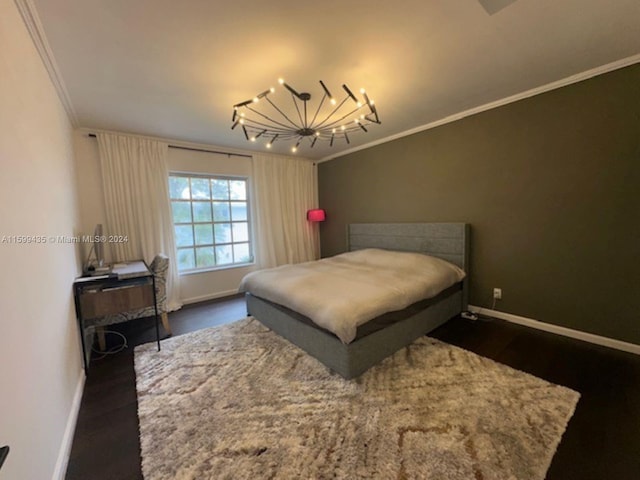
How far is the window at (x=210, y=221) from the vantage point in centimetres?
418

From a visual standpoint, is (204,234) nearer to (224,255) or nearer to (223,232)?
(223,232)

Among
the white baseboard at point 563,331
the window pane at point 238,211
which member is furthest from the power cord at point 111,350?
the white baseboard at point 563,331

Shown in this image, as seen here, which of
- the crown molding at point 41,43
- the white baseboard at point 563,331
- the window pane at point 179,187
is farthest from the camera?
the window pane at point 179,187

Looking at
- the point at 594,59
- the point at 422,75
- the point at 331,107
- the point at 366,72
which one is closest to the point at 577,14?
the point at 594,59

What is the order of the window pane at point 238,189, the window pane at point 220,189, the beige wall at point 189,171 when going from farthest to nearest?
the window pane at point 238,189 < the window pane at point 220,189 < the beige wall at point 189,171

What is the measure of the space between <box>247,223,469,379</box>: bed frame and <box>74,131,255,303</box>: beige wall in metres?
1.43

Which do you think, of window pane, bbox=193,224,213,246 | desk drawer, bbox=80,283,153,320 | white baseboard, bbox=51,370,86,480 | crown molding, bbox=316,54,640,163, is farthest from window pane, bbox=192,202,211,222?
crown molding, bbox=316,54,640,163

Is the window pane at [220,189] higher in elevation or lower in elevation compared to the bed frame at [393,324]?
higher

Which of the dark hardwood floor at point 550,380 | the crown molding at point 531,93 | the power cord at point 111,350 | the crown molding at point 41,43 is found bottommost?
the dark hardwood floor at point 550,380

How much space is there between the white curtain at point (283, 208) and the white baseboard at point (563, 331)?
3.11 metres

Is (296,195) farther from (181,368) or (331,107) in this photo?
(181,368)

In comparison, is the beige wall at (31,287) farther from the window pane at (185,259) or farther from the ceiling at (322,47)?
the window pane at (185,259)

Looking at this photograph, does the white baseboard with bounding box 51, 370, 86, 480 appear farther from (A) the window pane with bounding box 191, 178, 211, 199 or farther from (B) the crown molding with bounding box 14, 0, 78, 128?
(A) the window pane with bounding box 191, 178, 211, 199

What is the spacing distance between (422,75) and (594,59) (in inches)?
53.6
